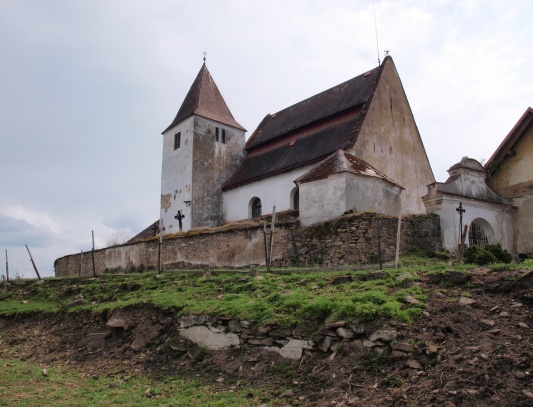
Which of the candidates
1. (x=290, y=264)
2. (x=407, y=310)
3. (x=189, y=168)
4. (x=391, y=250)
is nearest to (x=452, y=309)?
(x=407, y=310)

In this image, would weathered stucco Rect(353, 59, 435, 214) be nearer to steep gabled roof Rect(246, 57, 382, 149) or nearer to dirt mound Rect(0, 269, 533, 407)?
steep gabled roof Rect(246, 57, 382, 149)

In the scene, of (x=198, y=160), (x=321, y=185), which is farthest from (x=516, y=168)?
(x=198, y=160)

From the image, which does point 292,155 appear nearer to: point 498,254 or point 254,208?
point 254,208

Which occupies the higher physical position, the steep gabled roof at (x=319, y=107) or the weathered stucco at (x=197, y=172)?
the steep gabled roof at (x=319, y=107)

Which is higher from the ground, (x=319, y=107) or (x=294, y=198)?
(x=319, y=107)

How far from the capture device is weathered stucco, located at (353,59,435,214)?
25.7 metres

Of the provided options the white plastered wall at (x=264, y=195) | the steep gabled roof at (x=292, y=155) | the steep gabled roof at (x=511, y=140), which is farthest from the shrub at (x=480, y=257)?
the white plastered wall at (x=264, y=195)

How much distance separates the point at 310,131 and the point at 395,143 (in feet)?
16.3

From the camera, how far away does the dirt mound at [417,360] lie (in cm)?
659

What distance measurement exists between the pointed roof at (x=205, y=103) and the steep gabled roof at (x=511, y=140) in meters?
18.2

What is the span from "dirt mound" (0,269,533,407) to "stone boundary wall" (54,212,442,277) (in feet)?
21.4

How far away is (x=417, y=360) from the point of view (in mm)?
7332

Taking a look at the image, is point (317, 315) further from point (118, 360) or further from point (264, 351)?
point (118, 360)

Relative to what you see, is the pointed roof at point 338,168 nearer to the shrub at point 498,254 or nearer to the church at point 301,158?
the church at point 301,158
